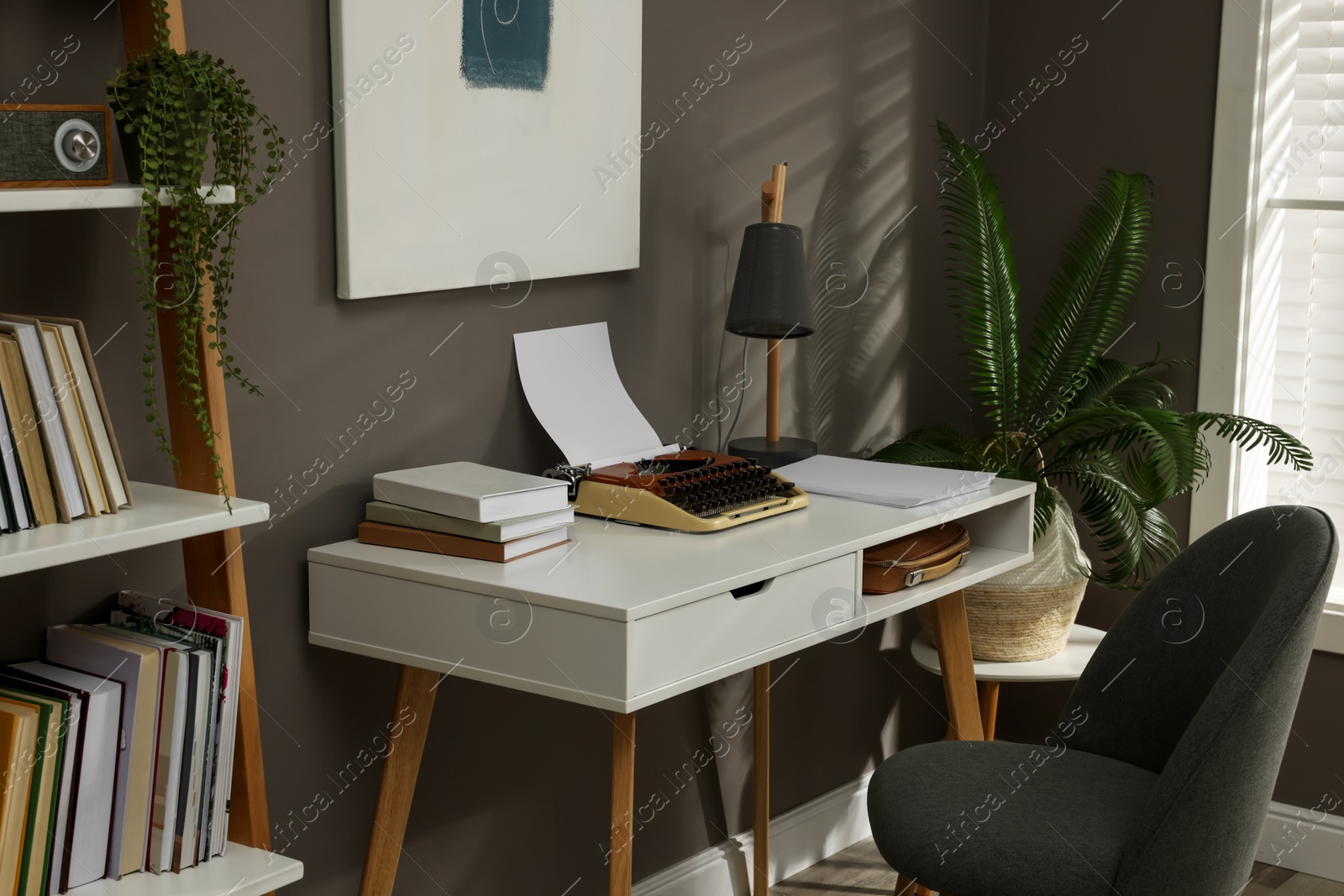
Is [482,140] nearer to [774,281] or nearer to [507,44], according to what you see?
[507,44]

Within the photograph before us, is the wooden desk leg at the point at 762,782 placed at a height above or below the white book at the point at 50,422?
below

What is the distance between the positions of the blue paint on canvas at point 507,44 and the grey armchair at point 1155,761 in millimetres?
1162

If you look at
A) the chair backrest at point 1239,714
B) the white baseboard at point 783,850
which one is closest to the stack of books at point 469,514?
the chair backrest at point 1239,714

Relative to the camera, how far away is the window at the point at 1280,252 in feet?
8.97

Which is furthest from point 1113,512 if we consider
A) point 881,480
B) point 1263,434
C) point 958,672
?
point 881,480

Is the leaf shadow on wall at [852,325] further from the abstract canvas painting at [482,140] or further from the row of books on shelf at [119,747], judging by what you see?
the row of books on shelf at [119,747]

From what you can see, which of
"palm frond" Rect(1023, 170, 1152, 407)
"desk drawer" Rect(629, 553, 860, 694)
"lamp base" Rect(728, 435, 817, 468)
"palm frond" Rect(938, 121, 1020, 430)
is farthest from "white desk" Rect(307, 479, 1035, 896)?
"palm frond" Rect(1023, 170, 1152, 407)

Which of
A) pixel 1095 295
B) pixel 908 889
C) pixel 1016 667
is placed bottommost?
pixel 908 889

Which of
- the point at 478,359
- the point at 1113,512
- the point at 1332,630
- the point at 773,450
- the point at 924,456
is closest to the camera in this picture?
the point at 478,359

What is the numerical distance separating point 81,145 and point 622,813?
1055 millimetres

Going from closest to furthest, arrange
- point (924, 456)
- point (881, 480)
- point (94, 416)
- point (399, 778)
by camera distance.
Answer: point (94, 416), point (399, 778), point (881, 480), point (924, 456)

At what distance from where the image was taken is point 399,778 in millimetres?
1907

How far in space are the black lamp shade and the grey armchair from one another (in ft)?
2.34

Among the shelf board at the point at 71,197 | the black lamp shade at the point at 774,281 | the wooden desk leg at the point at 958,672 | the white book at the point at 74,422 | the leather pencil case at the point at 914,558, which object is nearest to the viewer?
the shelf board at the point at 71,197
